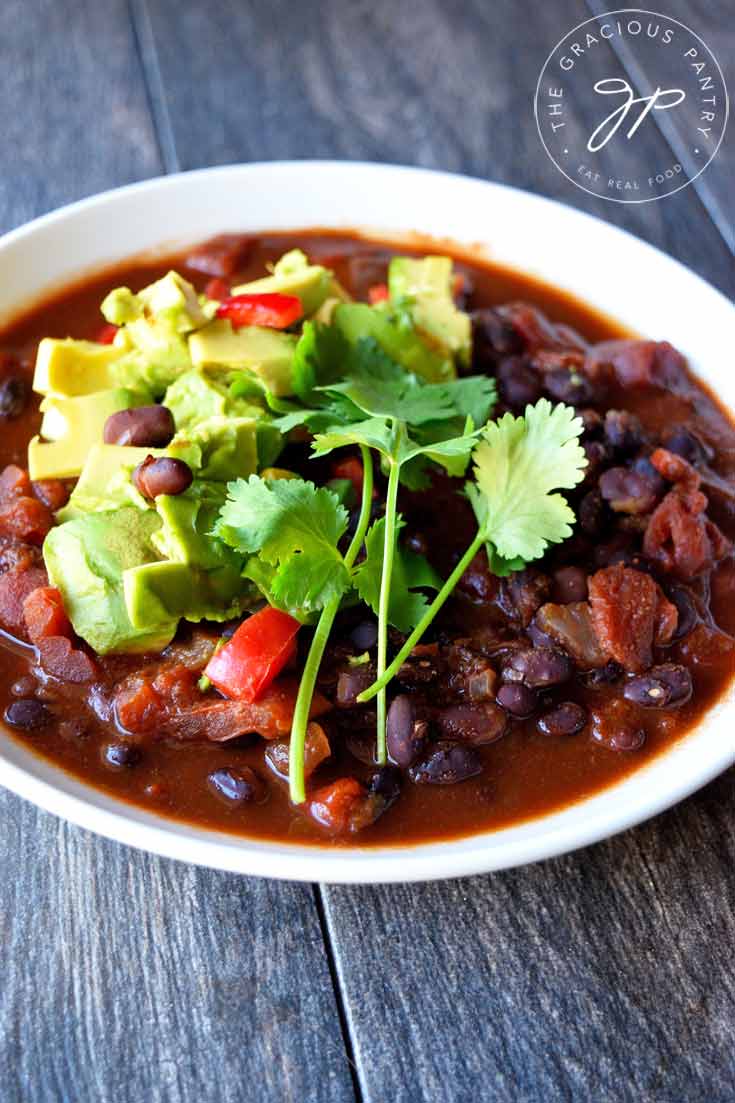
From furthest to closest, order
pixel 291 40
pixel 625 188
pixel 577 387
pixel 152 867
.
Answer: pixel 291 40, pixel 625 188, pixel 577 387, pixel 152 867

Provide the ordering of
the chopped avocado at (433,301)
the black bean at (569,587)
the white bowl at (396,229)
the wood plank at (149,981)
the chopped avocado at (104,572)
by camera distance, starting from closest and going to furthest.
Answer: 1. the wood plank at (149,981)
2. the chopped avocado at (104,572)
3. the black bean at (569,587)
4. the chopped avocado at (433,301)
5. the white bowl at (396,229)

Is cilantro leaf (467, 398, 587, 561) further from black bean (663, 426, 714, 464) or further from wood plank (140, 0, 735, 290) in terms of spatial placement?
wood plank (140, 0, 735, 290)

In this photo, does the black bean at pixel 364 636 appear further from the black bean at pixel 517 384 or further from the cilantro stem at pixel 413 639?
the black bean at pixel 517 384

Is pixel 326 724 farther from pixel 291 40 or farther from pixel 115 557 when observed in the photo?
pixel 291 40

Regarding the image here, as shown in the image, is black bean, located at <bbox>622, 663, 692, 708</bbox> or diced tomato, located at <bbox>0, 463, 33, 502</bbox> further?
diced tomato, located at <bbox>0, 463, 33, 502</bbox>

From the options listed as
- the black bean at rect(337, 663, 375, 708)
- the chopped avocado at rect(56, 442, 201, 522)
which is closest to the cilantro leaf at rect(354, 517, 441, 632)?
the black bean at rect(337, 663, 375, 708)

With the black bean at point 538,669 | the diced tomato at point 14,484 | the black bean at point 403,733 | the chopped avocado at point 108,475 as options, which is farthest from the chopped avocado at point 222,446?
the black bean at point 538,669

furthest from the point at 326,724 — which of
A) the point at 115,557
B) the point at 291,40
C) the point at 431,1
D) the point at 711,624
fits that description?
the point at 431,1
